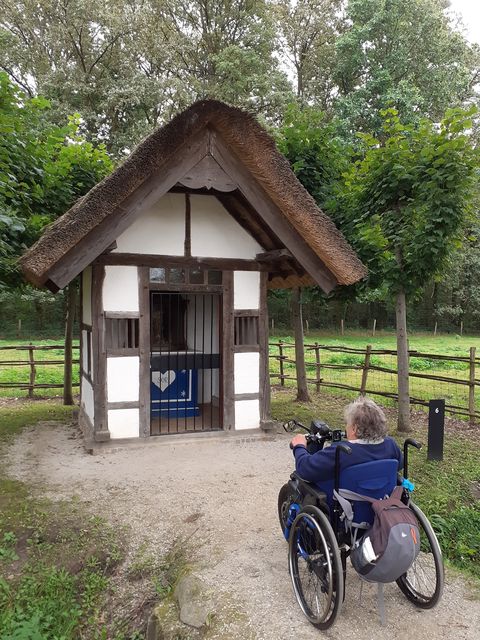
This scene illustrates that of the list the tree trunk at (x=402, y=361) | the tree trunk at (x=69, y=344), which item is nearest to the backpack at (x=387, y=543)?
the tree trunk at (x=402, y=361)

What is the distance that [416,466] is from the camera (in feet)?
19.5

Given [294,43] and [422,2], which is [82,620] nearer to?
[422,2]

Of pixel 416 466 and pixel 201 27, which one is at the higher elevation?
pixel 201 27

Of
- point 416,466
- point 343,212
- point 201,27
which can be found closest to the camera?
point 416,466

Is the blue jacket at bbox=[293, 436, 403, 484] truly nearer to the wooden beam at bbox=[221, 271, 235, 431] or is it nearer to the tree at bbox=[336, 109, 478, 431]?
the wooden beam at bbox=[221, 271, 235, 431]

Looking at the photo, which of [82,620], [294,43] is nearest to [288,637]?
[82,620]

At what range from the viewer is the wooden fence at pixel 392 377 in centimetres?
851

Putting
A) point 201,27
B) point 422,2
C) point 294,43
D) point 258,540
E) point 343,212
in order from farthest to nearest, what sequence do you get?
point 294,43 → point 201,27 → point 422,2 → point 343,212 → point 258,540

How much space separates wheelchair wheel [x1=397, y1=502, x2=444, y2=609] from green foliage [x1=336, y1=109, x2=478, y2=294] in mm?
4064

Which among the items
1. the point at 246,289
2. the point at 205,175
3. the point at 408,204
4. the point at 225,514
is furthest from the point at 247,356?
the point at 408,204

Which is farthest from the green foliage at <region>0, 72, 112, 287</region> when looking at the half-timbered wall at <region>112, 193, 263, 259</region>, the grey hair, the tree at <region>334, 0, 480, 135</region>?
the tree at <region>334, 0, 480, 135</region>

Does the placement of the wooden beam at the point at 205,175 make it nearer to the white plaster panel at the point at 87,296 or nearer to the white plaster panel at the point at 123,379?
the white plaster panel at the point at 87,296

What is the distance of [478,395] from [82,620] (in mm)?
9802

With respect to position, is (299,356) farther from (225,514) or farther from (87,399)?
(225,514)
